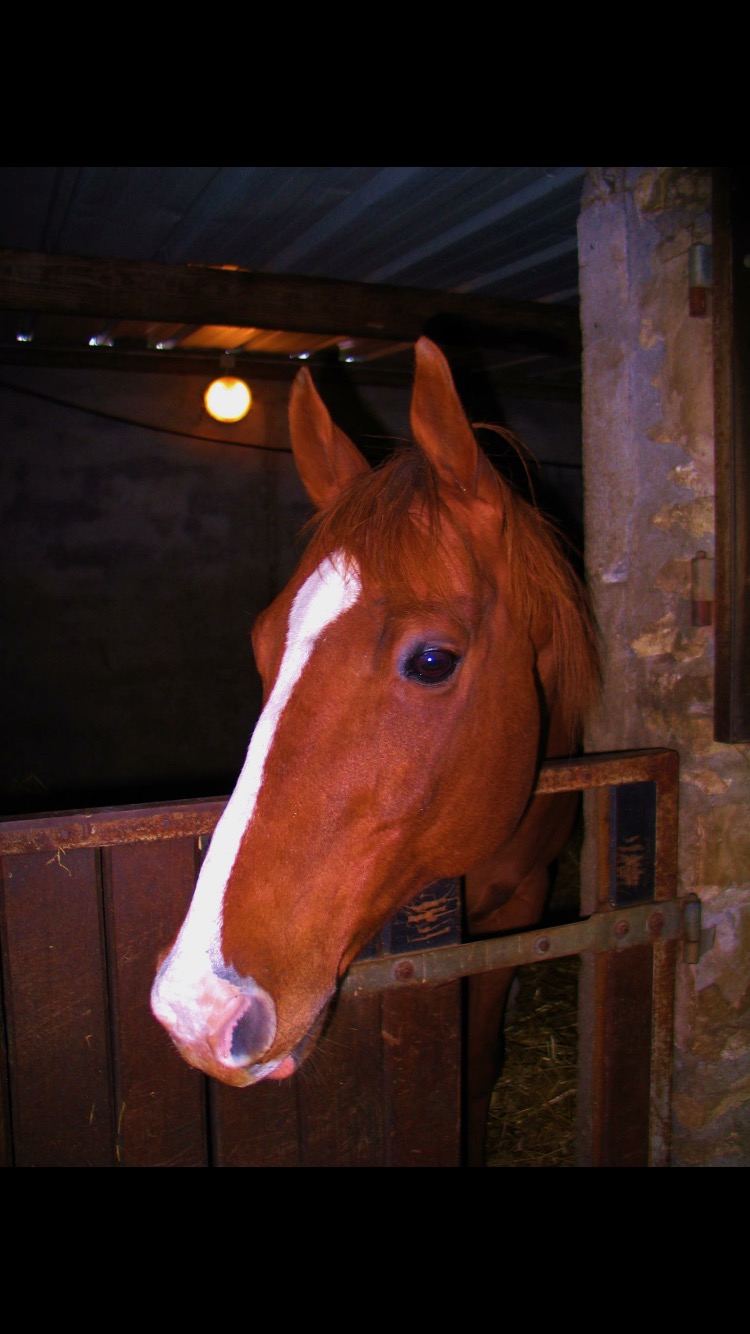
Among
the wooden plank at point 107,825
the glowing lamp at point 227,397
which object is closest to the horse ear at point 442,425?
the wooden plank at point 107,825

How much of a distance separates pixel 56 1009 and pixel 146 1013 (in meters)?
0.16

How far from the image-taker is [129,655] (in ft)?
25.3

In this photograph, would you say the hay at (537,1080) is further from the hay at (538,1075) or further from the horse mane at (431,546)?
the horse mane at (431,546)

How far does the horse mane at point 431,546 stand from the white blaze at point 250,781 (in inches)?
2.5

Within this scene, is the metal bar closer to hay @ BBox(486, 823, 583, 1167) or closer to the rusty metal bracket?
the rusty metal bracket

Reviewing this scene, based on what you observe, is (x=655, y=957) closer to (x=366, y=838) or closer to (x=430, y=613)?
(x=366, y=838)

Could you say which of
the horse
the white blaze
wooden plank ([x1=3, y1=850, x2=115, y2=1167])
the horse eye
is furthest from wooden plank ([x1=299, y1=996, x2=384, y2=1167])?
the horse eye

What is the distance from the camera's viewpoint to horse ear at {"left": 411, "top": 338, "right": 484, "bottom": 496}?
59.2 inches

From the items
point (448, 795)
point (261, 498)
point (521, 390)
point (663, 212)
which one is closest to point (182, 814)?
point (448, 795)

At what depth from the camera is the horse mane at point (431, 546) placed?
1552 mm

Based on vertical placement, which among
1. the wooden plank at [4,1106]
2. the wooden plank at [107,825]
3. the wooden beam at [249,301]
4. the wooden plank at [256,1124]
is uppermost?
the wooden beam at [249,301]

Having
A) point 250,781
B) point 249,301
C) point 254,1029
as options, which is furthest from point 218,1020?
point 249,301

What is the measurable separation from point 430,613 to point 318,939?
Result: 62cm
